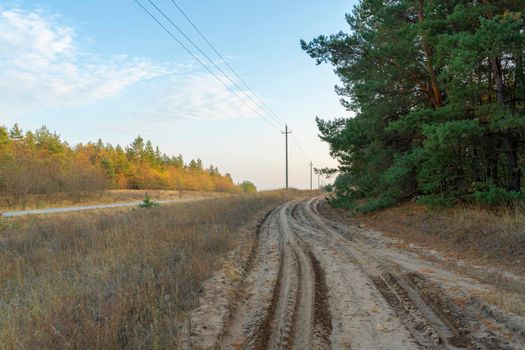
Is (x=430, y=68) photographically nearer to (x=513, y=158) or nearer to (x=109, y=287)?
(x=513, y=158)

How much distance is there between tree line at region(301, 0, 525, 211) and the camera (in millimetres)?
9781

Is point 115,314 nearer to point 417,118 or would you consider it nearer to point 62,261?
point 62,261

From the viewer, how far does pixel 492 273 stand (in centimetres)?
672

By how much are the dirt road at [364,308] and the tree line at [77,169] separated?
41048 millimetres

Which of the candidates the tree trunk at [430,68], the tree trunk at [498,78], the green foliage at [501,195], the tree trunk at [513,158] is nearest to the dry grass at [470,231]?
the green foliage at [501,195]

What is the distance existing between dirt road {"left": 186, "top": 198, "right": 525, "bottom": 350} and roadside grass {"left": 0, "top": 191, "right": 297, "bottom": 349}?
0.77 metres

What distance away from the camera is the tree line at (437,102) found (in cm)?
978

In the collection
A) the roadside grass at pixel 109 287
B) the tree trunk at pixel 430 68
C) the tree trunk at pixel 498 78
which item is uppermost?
the tree trunk at pixel 430 68

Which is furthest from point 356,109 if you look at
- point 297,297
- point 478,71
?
point 297,297

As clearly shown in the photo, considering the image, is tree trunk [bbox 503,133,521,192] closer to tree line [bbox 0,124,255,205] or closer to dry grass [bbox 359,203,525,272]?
dry grass [bbox 359,203,525,272]

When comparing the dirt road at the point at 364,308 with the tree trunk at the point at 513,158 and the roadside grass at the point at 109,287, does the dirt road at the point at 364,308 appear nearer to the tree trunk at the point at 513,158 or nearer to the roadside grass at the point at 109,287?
the roadside grass at the point at 109,287

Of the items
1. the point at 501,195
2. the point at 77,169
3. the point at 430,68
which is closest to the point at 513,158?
the point at 501,195

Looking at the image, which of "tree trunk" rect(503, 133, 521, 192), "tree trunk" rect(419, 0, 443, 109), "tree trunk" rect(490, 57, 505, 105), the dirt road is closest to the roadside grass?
the dirt road

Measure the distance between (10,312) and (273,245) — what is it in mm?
6851
